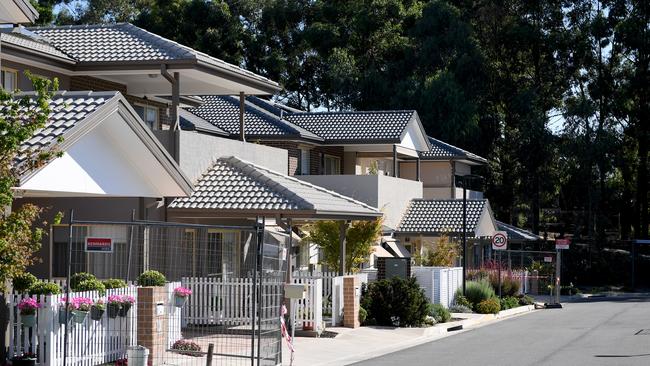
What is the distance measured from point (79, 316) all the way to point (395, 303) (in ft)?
46.5

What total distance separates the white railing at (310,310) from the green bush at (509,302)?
582 inches

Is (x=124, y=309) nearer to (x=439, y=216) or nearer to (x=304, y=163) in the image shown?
(x=304, y=163)

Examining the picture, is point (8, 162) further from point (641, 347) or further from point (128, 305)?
point (641, 347)

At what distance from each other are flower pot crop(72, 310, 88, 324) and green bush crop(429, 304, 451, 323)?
1648 cm

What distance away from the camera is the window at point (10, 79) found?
26.0 metres

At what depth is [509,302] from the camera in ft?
134

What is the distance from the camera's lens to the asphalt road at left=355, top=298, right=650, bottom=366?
21219mm

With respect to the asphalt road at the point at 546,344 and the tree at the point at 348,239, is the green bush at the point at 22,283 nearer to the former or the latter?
the asphalt road at the point at 546,344

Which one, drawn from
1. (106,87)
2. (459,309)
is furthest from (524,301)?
(106,87)

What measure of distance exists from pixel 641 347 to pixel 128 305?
39.2 ft

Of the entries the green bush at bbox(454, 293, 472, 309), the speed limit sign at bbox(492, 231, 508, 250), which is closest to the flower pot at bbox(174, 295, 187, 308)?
the green bush at bbox(454, 293, 472, 309)

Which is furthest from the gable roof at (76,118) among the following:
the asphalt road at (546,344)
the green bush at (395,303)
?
the green bush at (395,303)

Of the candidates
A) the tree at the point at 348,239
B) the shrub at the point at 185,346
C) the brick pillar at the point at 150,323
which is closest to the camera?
the brick pillar at the point at 150,323

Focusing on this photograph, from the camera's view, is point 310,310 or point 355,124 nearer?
point 310,310
